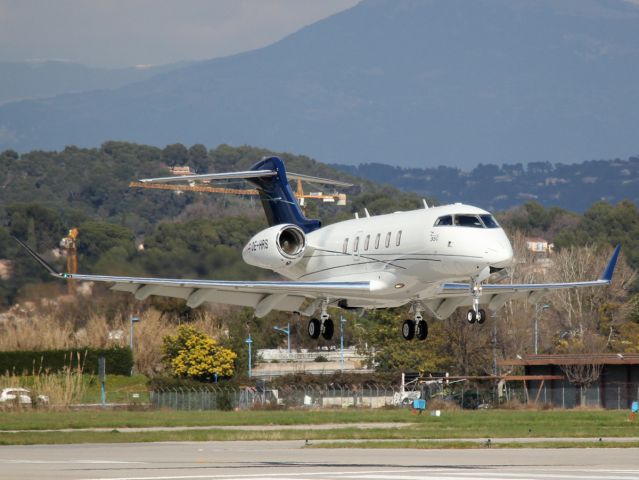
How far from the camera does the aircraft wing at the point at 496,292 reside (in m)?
34.9

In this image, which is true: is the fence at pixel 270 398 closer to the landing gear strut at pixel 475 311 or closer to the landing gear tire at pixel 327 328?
the landing gear tire at pixel 327 328

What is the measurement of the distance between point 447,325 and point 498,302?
33.7 m

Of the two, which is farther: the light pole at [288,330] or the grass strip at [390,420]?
the light pole at [288,330]

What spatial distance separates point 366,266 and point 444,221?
3.00 m

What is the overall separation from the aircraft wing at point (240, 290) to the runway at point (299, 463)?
158 inches

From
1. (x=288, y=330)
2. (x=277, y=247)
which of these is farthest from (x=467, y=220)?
(x=288, y=330)

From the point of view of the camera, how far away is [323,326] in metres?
34.8

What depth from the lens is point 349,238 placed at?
34.9 metres

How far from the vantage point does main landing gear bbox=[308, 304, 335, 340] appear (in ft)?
114

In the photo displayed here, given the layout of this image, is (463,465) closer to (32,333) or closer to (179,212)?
(32,333)

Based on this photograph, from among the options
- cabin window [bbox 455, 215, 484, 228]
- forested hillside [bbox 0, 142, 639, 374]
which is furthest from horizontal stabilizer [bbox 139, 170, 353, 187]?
cabin window [bbox 455, 215, 484, 228]

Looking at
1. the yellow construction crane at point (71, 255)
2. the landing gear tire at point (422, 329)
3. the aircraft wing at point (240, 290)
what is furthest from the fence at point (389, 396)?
the landing gear tire at point (422, 329)

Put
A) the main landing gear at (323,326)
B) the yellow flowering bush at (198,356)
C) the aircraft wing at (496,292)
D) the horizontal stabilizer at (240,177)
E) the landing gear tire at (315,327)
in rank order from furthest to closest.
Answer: the yellow flowering bush at (198,356) → the horizontal stabilizer at (240,177) → the landing gear tire at (315,327) → the aircraft wing at (496,292) → the main landing gear at (323,326)

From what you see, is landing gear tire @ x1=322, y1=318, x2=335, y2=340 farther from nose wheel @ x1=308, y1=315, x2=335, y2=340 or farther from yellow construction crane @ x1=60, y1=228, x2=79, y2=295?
yellow construction crane @ x1=60, y1=228, x2=79, y2=295
